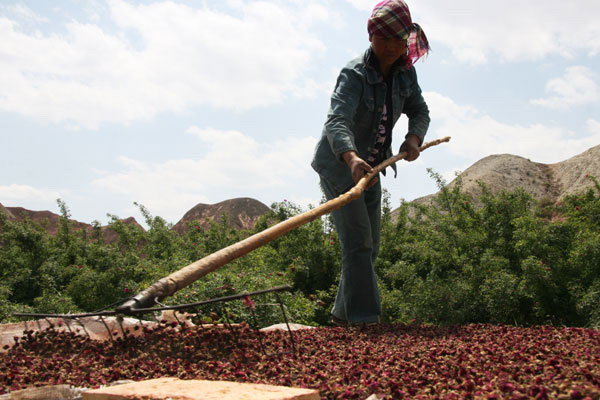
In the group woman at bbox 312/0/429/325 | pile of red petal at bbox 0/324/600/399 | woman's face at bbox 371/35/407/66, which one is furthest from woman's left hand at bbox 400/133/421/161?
pile of red petal at bbox 0/324/600/399

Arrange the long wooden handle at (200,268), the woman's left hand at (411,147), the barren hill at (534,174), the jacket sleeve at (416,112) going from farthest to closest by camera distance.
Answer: the barren hill at (534,174) < the jacket sleeve at (416,112) < the woman's left hand at (411,147) < the long wooden handle at (200,268)

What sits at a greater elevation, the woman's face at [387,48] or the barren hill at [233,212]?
the barren hill at [233,212]

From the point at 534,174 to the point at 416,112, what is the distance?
31.4ft

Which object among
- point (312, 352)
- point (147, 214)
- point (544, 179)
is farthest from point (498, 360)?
point (544, 179)

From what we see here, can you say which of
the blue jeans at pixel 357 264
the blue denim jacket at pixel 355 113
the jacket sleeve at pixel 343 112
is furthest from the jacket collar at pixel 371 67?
the blue jeans at pixel 357 264

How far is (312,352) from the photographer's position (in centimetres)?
311

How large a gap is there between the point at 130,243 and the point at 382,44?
23.3ft

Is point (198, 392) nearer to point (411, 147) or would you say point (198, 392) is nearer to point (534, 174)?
point (411, 147)

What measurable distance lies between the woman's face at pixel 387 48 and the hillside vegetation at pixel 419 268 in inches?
85.5

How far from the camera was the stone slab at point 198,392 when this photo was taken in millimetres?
1988

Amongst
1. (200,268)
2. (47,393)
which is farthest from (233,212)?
(47,393)

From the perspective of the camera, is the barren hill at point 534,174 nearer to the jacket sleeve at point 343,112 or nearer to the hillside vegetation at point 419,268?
the hillside vegetation at point 419,268

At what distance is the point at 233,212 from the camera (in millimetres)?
14039

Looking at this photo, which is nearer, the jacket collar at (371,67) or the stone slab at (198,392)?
the stone slab at (198,392)
